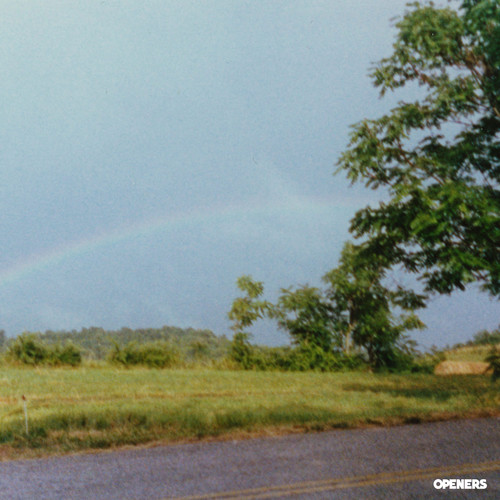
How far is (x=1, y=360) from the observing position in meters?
27.0

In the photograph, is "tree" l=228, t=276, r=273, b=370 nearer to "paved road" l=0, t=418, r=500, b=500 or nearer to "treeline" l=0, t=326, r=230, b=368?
"treeline" l=0, t=326, r=230, b=368

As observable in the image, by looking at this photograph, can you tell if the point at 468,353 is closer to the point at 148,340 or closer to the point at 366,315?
the point at 366,315

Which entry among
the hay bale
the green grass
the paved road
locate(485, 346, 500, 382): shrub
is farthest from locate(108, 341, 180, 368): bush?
the paved road

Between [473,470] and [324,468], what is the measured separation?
1.63 m

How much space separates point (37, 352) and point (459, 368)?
19.4 metres

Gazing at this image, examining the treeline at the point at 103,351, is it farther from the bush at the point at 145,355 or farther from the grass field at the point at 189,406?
the grass field at the point at 189,406

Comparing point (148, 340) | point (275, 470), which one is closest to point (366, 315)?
point (148, 340)

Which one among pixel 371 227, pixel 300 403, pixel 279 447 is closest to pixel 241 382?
pixel 300 403

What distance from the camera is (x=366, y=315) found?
30578 millimetres

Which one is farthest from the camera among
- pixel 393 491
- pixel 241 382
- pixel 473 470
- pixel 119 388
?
pixel 241 382

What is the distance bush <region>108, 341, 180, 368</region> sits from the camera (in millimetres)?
26750

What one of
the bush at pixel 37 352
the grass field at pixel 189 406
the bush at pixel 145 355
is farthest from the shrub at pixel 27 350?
the grass field at pixel 189 406

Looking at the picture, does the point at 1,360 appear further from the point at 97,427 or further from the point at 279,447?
the point at 279,447

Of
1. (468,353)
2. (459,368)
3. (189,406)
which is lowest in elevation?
(459,368)
